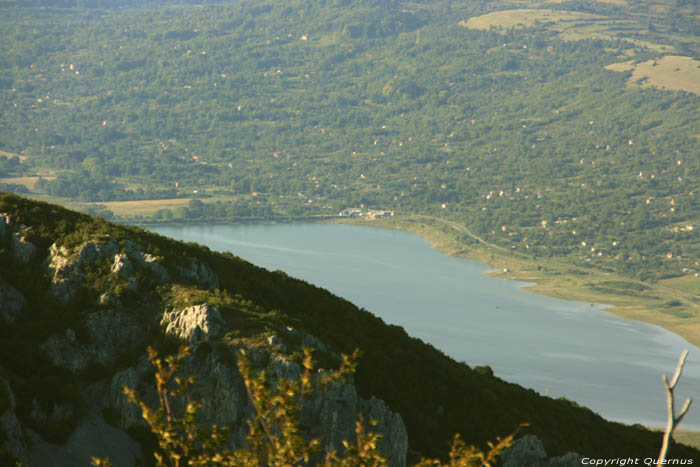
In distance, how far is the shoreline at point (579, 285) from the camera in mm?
81375

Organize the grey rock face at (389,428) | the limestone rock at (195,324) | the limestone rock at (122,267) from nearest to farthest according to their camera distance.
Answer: the grey rock face at (389,428), the limestone rock at (195,324), the limestone rock at (122,267)

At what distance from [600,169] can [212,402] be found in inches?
5613

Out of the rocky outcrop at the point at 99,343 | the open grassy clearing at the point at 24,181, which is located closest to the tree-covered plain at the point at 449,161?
the open grassy clearing at the point at 24,181

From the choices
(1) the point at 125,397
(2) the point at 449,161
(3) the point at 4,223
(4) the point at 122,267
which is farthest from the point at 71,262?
(2) the point at 449,161

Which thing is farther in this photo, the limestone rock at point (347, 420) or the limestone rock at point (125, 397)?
the limestone rock at point (125, 397)

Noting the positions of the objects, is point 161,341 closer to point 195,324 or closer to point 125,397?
point 195,324

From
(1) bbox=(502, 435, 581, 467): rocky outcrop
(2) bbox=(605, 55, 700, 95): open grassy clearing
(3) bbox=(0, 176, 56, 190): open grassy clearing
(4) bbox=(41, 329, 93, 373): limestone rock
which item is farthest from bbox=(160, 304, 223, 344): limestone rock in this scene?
(2) bbox=(605, 55, 700, 95): open grassy clearing

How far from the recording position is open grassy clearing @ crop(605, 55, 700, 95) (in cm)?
17975

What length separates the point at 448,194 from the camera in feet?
462

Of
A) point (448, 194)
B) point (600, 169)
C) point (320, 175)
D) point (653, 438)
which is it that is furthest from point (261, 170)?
point (653, 438)

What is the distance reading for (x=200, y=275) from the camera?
73.8ft

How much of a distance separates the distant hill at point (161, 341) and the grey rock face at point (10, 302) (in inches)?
1.0

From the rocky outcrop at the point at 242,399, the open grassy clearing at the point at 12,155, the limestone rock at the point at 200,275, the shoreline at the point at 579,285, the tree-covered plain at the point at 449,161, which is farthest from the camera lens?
the open grassy clearing at the point at 12,155

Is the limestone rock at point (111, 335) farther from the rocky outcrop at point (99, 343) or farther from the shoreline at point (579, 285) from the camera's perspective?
the shoreline at point (579, 285)
